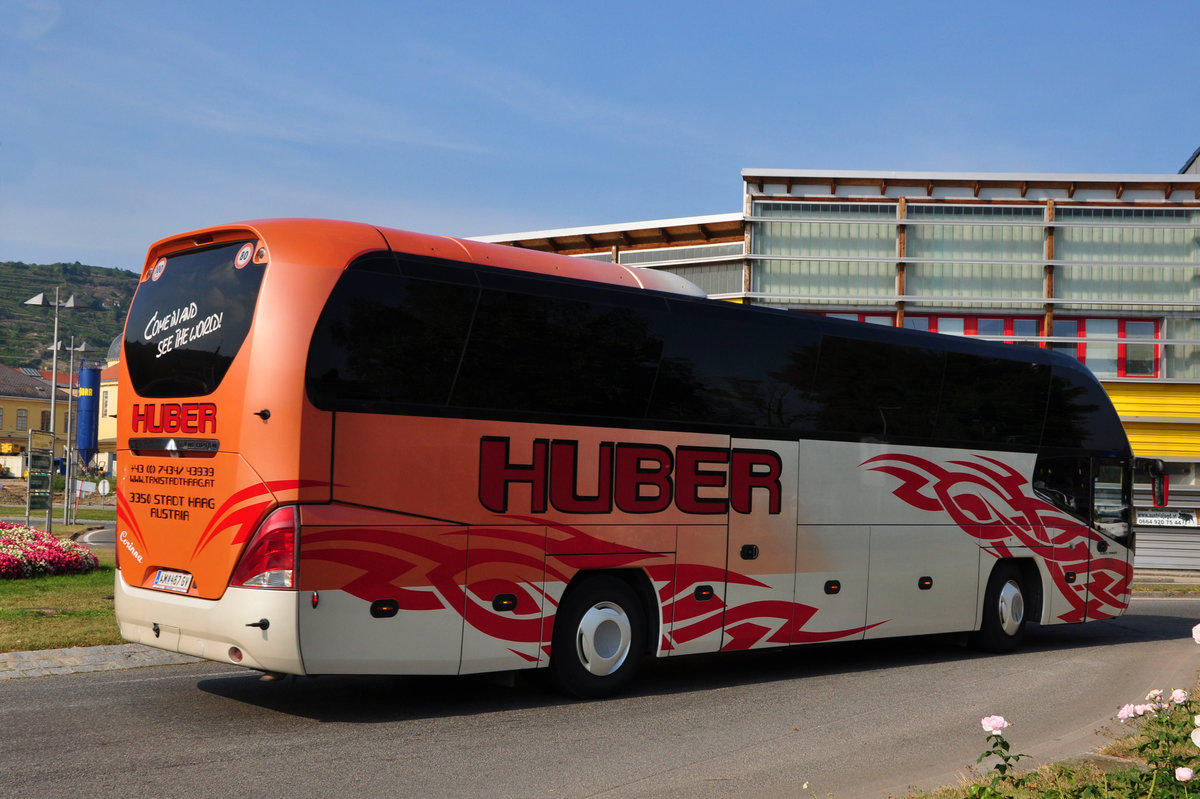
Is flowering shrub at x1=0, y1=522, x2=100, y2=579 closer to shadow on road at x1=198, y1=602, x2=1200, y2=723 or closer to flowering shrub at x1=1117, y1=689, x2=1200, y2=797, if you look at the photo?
shadow on road at x1=198, y1=602, x2=1200, y2=723

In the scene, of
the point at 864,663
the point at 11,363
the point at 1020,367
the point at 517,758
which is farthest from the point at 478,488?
the point at 11,363

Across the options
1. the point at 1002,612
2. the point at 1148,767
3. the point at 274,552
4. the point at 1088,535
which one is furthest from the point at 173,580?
the point at 1088,535

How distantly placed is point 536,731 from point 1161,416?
114 feet

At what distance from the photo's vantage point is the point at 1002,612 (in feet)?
46.8

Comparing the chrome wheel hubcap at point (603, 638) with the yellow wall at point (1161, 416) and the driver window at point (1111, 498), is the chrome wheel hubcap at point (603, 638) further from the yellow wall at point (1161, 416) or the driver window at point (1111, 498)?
the yellow wall at point (1161, 416)

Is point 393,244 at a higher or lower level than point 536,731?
higher

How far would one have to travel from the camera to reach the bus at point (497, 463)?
820 centimetres

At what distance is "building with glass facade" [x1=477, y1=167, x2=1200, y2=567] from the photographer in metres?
37.9

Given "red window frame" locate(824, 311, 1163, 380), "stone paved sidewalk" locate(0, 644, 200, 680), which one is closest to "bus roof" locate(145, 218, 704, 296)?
"stone paved sidewalk" locate(0, 644, 200, 680)

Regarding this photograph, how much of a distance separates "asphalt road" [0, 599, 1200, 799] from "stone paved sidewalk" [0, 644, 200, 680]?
35 cm

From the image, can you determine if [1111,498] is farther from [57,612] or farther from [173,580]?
[57,612]

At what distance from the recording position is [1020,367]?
14.4 metres

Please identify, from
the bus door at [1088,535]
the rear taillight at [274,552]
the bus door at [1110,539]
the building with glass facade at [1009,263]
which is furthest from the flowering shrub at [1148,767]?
the building with glass facade at [1009,263]

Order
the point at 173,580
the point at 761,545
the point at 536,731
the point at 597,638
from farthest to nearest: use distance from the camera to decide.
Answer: the point at 761,545, the point at 597,638, the point at 173,580, the point at 536,731
